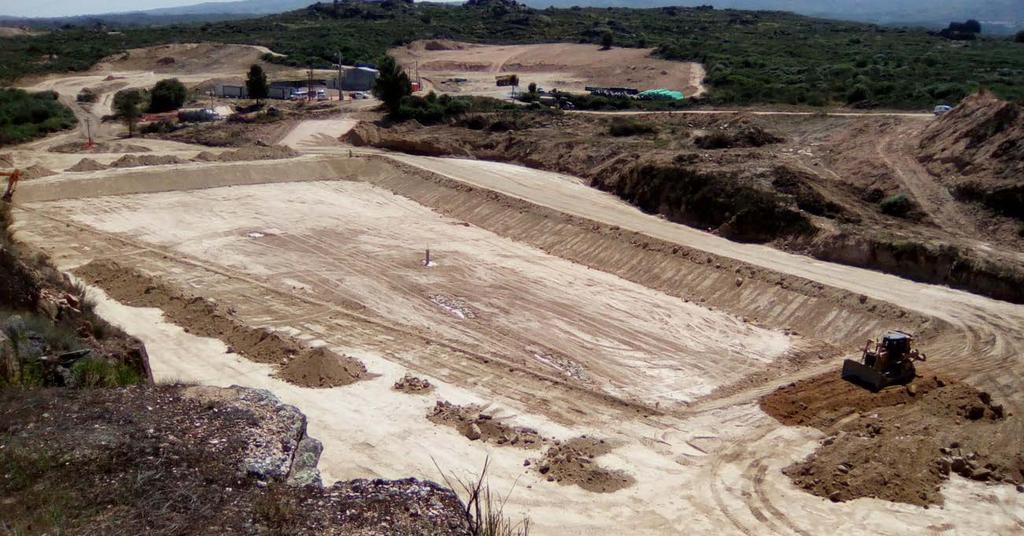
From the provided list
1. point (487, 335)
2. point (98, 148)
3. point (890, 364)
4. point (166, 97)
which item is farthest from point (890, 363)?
point (166, 97)

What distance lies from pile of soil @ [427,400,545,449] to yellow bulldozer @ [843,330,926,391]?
24.9ft

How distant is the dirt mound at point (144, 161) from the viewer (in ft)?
123

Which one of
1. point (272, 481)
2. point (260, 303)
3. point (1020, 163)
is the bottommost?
point (260, 303)

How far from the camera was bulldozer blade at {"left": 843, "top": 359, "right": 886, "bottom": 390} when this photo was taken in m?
17.6

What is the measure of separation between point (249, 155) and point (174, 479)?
33833 mm

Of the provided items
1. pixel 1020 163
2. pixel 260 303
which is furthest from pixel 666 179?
pixel 260 303

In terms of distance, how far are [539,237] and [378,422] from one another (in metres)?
15.2

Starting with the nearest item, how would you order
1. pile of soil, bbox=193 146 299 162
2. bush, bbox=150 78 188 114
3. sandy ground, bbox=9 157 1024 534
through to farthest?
sandy ground, bbox=9 157 1024 534 < pile of soil, bbox=193 146 299 162 < bush, bbox=150 78 188 114

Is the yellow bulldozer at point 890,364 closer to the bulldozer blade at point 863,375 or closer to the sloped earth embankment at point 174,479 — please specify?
the bulldozer blade at point 863,375

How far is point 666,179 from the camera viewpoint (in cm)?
3225

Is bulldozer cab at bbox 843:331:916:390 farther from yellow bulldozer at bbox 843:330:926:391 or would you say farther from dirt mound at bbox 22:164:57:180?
dirt mound at bbox 22:164:57:180

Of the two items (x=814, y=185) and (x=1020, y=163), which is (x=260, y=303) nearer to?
(x=814, y=185)

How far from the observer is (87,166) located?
36531 mm

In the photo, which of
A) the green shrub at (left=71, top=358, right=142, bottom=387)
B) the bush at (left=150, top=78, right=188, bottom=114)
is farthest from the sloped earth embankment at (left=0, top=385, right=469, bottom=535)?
the bush at (left=150, top=78, right=188, bottom=114)
